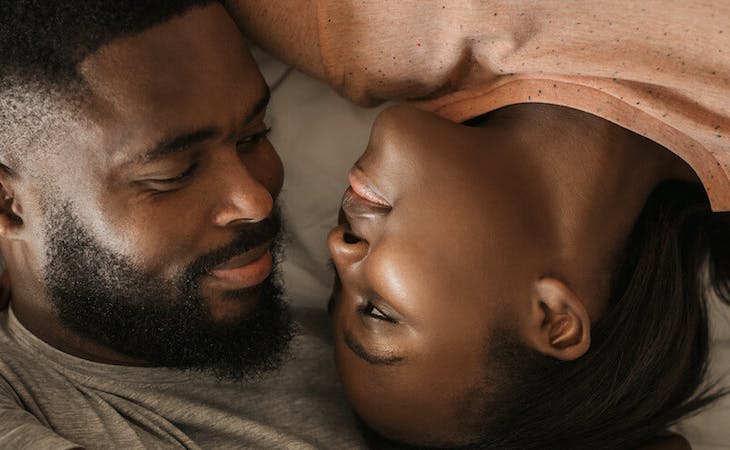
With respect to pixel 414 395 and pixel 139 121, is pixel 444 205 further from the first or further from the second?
pixel 139 121

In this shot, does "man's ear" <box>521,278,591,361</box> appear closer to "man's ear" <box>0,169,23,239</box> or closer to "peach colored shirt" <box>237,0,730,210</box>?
"peach colored shirt" <box>237,0,730,210</box>

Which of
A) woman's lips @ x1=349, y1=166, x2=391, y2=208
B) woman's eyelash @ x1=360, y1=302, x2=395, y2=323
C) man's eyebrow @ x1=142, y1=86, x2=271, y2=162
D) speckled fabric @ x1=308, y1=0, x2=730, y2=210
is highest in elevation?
speckled fabric @ x1=308, y1=0, x2=730, y2=210

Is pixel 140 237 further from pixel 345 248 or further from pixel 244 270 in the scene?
pixel 345 248

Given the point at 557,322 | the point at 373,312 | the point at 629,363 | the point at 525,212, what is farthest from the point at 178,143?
the point at 629,363

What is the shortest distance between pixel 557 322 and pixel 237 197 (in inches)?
20.6

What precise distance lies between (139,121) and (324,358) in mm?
675

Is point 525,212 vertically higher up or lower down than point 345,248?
higher up

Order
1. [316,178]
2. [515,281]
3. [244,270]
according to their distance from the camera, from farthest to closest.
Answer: [316,178] < [244,270] < [515,281]

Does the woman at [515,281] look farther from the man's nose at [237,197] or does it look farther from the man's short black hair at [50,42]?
the man's short black hair at [50,42]

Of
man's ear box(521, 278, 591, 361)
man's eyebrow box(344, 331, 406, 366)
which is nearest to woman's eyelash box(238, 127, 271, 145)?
man's eyebrow box(344, 331, 406, 366)

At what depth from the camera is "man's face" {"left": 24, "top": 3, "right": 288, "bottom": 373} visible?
1259mm

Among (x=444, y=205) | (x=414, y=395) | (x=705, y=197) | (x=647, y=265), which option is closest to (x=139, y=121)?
(x=444, y=205)

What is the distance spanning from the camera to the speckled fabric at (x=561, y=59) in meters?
1.26

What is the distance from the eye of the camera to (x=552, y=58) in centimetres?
133
